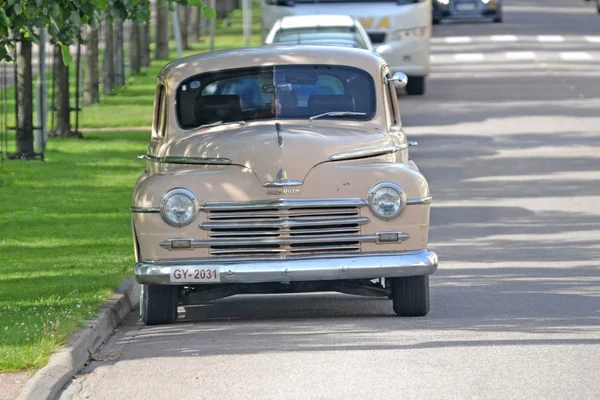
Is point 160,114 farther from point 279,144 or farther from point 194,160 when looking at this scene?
point 279,144

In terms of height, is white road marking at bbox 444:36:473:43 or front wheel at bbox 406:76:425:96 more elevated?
front wheel at bbox 406:76:425:96

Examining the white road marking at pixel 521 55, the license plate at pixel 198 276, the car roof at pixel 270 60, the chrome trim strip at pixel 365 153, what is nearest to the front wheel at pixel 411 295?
the chrome trim strip at pixel 365 153

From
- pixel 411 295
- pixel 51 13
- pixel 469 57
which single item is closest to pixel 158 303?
pixel 411 295

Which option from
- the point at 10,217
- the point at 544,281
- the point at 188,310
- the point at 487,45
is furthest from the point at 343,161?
the point at 487,45

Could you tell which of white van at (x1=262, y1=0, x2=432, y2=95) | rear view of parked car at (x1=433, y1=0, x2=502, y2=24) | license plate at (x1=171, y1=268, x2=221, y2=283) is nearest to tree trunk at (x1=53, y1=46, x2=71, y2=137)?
white van at (x1=262, y1=0, x2=432, y2=95)

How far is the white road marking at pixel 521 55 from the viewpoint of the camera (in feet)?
139

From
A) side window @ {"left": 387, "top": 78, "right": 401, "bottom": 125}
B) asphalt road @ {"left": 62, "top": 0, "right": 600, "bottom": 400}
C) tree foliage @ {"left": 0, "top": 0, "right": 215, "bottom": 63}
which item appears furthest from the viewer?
side window @ {"left": 387, "top": 78, "right": 401, "bottom": 125}

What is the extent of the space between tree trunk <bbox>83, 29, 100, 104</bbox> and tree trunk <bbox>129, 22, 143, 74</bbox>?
17.9ft

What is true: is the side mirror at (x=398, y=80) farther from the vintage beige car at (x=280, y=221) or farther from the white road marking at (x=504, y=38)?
the white road marking at (x=504, y=38)

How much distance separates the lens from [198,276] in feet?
33.3

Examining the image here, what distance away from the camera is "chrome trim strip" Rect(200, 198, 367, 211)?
10.2m

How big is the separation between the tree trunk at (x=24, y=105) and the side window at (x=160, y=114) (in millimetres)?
10717

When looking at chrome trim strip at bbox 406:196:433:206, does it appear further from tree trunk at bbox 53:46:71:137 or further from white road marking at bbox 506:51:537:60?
white road marking at bbox 506:51:537:60

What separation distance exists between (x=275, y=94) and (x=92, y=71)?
21.0 meters
